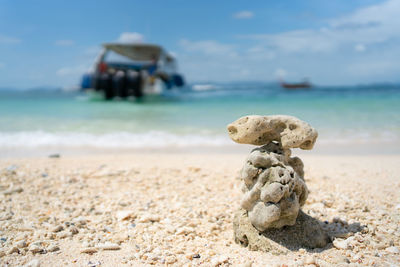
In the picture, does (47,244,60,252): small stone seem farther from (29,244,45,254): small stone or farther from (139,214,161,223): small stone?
(139,214,161,223): small stone

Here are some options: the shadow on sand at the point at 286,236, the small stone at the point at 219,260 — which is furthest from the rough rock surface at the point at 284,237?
the small stone at the point at 219,260

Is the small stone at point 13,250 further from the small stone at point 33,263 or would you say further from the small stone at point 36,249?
the small stone at point 33,263

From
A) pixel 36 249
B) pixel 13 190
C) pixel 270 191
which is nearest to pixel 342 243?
pixel 270 191

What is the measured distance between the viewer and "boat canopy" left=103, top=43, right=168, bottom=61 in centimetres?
3312

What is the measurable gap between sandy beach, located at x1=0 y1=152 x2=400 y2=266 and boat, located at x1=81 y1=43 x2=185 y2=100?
76.8 feet

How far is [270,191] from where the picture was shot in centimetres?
270

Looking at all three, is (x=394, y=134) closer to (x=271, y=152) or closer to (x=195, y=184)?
(x=195, y=184)

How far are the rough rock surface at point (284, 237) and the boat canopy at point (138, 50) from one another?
3169 centimetres

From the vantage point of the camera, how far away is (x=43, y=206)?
4090 mm

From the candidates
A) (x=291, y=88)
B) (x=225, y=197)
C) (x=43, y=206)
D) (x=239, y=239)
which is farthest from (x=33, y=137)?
(x=291, y=88)

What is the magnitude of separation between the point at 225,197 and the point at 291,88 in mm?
49377

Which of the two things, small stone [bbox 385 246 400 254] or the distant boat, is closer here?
small stone [bbox 385 246 400 254]

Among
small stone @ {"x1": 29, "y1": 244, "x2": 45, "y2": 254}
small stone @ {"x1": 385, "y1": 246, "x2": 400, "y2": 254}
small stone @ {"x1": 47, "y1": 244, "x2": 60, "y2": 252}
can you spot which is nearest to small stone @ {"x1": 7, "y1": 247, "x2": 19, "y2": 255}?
small stone @ {"x1": 29, "y1": 244, "x2": 45, "y2": 254}

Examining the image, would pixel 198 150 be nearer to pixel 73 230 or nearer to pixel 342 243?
pixel 73 230
